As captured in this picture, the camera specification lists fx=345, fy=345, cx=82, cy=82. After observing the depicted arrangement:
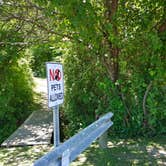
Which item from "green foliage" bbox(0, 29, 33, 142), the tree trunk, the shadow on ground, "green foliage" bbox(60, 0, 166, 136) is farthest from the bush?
the shadow on ground

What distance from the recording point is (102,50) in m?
7.18

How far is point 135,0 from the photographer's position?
262 inches

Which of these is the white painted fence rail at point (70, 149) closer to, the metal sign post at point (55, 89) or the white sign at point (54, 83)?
the metal sign post at point (55, 89)

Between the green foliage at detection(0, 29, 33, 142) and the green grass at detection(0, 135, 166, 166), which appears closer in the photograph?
the green grass at detection(0, 135, 166, 166)

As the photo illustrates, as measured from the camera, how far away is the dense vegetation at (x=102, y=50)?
6.40 meters

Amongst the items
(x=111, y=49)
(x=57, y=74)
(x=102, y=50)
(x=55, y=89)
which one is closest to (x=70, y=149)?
(x=55, y=89)

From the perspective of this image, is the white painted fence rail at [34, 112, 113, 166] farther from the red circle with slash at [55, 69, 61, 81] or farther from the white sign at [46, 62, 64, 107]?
the red circle with slash at [55, 69, 61, 81]

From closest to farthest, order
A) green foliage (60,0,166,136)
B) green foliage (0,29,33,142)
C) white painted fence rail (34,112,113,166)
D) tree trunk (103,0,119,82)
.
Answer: white painted fence rail (34,112,113,166), green foliage (60,0,166,136), tree trunk (103,0,119,82), green foliage (0,29,33,142)

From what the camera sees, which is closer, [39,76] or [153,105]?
[153,105]

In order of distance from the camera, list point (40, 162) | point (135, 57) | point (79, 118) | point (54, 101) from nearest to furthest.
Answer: point (40, 162), point (54, 101), point (135, 57), point (79, 118)

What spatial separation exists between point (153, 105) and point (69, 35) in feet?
7.60

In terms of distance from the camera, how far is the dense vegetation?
21.0 feet

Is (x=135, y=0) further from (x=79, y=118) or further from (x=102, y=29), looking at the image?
(x=79, y=118)

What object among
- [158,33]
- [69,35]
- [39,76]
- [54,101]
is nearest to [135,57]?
[158,33]
